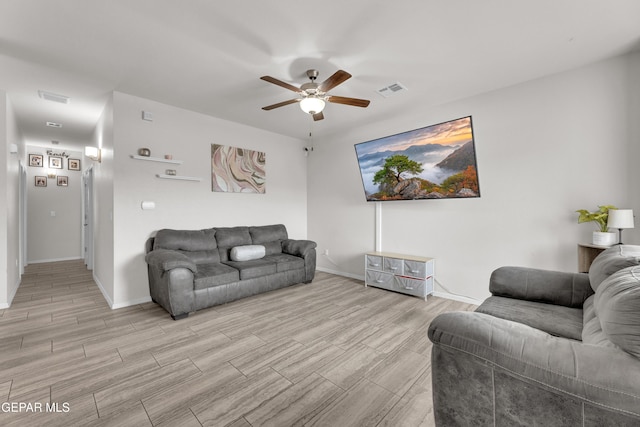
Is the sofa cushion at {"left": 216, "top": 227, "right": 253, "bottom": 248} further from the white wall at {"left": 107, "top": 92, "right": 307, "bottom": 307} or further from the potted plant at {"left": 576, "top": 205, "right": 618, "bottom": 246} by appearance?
the potted plant at {"left": 576, "top": 205, "right": 618, "bottom": 246}

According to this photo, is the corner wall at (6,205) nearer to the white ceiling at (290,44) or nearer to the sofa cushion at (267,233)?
the white ceiling at (290,44)

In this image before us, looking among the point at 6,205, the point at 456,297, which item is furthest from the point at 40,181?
the point at 456,297

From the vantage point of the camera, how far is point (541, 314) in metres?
1.84

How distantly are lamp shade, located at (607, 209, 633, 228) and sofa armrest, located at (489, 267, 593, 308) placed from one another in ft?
2.17

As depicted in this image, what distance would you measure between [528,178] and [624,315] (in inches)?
105

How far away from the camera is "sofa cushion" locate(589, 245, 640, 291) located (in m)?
1.53

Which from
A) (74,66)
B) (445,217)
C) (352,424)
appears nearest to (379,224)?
(445,217)

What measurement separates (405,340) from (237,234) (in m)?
2.94

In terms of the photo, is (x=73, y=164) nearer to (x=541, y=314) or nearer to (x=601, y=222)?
(x=541, y=314)

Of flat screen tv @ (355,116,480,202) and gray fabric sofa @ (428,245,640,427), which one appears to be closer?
gray fabric sofa @ (428,245,640,427)

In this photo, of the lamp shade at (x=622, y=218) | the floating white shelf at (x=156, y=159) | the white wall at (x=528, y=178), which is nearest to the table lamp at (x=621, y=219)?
the lamp shade at (x=622, y=218)

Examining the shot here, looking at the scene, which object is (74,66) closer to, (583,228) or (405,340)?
(405,340)

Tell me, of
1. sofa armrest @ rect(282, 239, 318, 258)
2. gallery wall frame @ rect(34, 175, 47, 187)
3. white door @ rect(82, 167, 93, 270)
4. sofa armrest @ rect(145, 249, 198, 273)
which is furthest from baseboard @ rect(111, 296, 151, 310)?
gallery wall frame @ rect(34, 175, 47, 187)

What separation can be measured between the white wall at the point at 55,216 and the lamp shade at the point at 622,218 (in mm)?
9511
